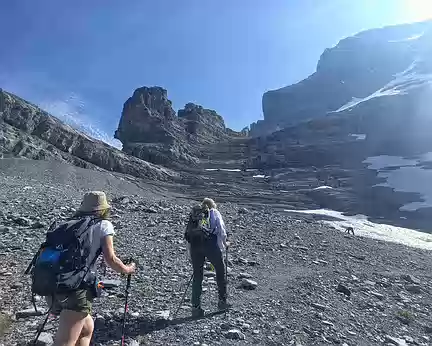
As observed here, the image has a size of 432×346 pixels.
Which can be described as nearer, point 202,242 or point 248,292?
point 202,242

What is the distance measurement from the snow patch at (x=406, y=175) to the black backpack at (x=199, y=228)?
90826mm

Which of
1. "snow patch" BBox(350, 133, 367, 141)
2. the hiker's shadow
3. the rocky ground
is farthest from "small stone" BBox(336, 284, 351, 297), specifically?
"snow patch" BBox(350, 133, 367, 141)

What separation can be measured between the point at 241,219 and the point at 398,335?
18.4 meters

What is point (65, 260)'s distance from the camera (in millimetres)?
5156

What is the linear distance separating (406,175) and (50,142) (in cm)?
9312

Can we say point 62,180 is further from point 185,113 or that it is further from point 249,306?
point 185,113

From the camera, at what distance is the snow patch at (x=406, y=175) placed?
99.5 m

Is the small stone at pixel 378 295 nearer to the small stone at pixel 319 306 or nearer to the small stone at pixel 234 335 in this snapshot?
the small stone at pixel 319 306

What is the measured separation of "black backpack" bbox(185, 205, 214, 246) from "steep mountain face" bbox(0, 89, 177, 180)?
234 feet

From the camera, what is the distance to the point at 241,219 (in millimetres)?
28875

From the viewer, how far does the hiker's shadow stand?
7.79 metres

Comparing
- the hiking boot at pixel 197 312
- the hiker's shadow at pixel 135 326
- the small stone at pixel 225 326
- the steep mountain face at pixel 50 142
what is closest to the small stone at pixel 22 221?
the hiker's shadow at pixel 135 326

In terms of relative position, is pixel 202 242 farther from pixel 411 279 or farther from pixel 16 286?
pixel 411 279

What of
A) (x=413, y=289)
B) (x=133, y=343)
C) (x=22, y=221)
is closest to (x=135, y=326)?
(x=133, y=343)
